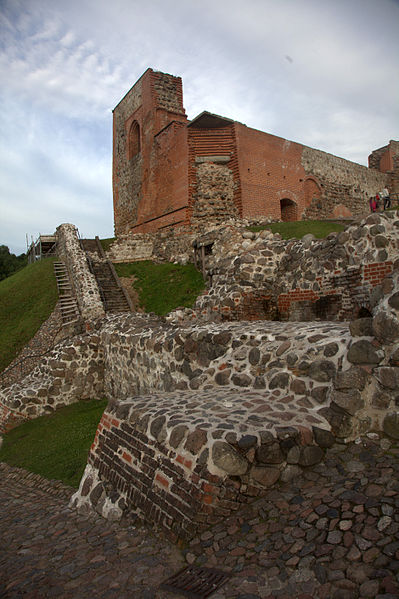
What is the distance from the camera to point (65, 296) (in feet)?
54.4

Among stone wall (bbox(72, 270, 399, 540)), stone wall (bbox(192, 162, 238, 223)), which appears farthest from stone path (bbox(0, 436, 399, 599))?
stone wall (bbox(192, 162, 238, 223))

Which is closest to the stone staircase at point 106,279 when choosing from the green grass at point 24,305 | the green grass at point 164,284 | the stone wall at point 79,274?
the stone wall at point 79,274

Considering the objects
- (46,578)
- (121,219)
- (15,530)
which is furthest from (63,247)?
(46,578)

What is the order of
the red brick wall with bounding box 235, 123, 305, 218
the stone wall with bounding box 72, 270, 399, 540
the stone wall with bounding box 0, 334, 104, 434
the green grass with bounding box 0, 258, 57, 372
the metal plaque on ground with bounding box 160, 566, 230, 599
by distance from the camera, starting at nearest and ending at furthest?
the metal plaque on ground with bounding box 160, 566, 230, 599 < the stone wall with bounding box 72, 270, 399, 540 < the stone wall with bounding box 0, 334, 104, 434 < the green grass with bounding box 0, 258, 57, 372 < the red brick wall with bounding box 235, 123, 305, 218

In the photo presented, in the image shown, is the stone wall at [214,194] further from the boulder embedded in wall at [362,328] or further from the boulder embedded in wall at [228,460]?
the boulder embedded in wall at [228,460]

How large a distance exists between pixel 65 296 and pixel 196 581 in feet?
50.0

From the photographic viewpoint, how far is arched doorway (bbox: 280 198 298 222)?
72.3 feet

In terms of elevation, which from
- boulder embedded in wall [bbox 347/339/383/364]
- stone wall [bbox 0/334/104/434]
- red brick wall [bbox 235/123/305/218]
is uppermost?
red brick wall [bbox 235/123/305/218]

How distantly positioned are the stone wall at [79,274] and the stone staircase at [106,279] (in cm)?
43

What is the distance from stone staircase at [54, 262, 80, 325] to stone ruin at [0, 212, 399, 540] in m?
7.87

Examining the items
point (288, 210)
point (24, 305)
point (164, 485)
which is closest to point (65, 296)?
point (24, 305)

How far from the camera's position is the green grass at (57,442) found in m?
6.13

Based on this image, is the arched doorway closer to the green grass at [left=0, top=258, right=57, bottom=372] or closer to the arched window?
the arched window

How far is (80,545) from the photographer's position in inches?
134
